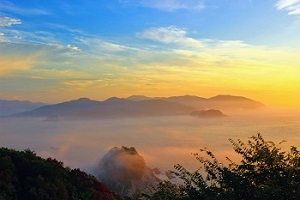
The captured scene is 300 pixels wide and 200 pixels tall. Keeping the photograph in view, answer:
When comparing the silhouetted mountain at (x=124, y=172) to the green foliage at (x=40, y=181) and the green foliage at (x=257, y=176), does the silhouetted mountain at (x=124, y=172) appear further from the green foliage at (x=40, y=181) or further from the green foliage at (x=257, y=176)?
the green foliage at (x=257, y=176)

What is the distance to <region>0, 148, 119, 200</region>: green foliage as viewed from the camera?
63.6 ft

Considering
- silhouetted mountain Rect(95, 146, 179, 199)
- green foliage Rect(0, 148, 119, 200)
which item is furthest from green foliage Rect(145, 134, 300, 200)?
silhouetted mountain Rect(95, 146, 179, 199)

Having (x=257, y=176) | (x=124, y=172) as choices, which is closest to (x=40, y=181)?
(x=257, y=176)

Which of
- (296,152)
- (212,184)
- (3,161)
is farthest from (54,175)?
(296,152)

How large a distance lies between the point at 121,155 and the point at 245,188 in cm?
9426

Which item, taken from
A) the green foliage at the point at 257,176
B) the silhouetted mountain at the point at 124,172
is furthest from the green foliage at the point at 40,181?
the silhouetted mountain at the point at 124,172

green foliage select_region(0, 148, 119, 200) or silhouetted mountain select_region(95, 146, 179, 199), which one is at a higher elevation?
green foliage select_region(0, 148, 119, 200)

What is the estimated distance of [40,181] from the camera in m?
20.3

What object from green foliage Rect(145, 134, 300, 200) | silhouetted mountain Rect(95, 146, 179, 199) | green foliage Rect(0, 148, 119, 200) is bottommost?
silhouetted mountain Rect(95, 146, 179, 199)

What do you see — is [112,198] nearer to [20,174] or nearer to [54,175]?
[54,175]

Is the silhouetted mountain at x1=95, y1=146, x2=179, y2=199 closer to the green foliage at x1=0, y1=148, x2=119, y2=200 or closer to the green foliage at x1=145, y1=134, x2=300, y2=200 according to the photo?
the green foliage at x1=0, y1=148, x2=119, y2=200

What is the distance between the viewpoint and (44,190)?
19734 millimetres

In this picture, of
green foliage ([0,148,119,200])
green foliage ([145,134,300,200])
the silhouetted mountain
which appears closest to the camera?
green foliage ([145,134,300,200])

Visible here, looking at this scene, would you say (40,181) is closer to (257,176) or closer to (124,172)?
(257,176)
